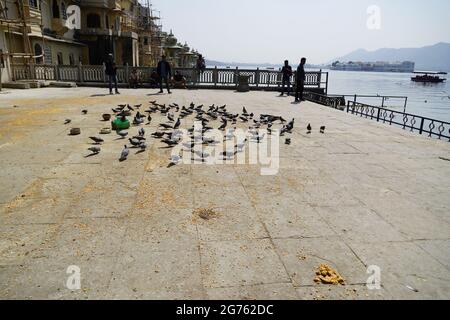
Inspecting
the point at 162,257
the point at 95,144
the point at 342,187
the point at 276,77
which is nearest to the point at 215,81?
the point at 276,77

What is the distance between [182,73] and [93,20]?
2436 cm

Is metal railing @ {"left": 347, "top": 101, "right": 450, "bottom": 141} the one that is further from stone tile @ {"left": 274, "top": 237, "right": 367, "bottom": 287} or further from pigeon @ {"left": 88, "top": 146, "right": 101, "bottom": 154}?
pigeon @ {"left": 88, "top": 146, "right": 101, "bottom": 154}

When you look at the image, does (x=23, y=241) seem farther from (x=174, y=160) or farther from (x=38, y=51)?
(x=38, y=51)

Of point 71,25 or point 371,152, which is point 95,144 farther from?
point 71,25

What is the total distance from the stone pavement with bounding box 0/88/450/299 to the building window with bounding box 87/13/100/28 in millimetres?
37702

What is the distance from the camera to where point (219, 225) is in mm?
4098

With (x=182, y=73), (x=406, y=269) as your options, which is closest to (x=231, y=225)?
(x=406, y=269)

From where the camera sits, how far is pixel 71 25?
115ft


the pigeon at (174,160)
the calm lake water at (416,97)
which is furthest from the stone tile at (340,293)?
the calm lake water at (416,97)

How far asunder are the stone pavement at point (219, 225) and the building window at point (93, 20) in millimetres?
37702

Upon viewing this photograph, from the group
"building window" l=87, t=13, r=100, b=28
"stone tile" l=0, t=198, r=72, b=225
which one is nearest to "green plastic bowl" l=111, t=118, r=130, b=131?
"stone tile" l=0, t=198, r=72, b=225

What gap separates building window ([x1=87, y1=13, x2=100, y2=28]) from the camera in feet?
128

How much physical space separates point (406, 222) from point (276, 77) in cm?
1996

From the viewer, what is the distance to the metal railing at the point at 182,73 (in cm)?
2130
